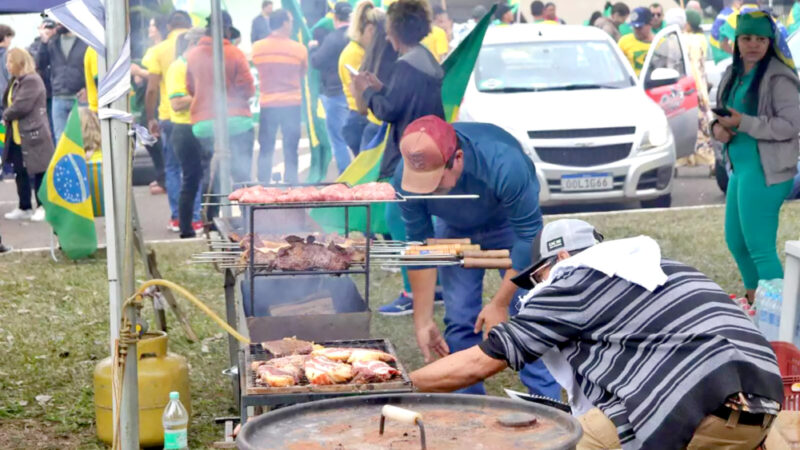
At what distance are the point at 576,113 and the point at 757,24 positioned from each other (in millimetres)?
5137

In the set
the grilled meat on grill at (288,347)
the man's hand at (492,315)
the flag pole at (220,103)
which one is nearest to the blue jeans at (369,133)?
the flag pole at (220,103)

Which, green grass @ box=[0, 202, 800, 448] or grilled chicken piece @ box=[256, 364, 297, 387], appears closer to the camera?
grilled chicken piece @ box=[256, 364, 297, 387]

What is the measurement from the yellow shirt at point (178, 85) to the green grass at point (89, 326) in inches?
50.5

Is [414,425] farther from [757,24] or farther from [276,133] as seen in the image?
[276,133]

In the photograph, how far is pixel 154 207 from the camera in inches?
565

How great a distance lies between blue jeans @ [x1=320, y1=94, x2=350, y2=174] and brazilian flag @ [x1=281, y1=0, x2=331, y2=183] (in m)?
0.27

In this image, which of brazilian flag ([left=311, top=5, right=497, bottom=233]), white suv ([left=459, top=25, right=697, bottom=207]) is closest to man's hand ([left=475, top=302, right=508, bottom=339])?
brazilian flag ([left=311, top=5, right=497, bottom=233])

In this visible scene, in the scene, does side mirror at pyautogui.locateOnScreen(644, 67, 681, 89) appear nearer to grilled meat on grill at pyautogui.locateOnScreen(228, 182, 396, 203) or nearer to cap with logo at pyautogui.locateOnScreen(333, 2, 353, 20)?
cap with logo at pyautogui.locateOnScreen(333, 2, 353, 20)

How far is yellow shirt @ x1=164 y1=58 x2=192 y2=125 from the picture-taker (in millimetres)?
11133

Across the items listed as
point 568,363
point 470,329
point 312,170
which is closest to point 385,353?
point 568,363

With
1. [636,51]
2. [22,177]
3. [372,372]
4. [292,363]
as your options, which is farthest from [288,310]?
[636,51]

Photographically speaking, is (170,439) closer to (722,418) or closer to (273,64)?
(722,418)

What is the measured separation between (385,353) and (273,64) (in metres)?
7.99

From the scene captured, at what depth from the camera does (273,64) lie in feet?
39.3
